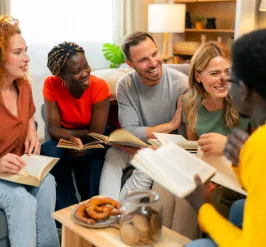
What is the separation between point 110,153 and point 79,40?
196 centimetres

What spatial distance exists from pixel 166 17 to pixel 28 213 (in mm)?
2756

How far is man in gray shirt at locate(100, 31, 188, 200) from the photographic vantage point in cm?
210

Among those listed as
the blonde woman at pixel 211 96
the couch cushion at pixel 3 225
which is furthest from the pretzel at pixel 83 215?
the blonde woman at pixel 211 96

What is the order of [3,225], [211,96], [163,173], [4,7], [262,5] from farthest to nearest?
[262,5]
[4,7]
[211,96]
[3,225]
[163,173]

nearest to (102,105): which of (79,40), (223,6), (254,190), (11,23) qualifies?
(11,23)

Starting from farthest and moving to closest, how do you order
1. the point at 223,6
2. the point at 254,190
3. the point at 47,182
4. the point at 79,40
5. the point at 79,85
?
1. the point at 223,6
2. the point at 79,40
3. the point at 79,85
4. the point at 47,182
5. the point at 254,190

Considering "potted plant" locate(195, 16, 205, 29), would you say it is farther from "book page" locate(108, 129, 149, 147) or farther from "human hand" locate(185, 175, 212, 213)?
"human hand" locate(185, 175, 212, 213)

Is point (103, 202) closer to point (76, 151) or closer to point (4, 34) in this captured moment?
point (76, 151)

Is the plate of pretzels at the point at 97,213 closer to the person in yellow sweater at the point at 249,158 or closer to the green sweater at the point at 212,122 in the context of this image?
the person in yellow sweater at the point at 249,158

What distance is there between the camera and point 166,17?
12.9 ft

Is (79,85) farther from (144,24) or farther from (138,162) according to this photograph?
(144,24)

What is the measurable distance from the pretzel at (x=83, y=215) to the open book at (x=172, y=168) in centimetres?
43

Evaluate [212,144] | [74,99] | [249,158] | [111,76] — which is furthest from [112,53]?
[249,158]

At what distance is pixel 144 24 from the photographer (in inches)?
173
